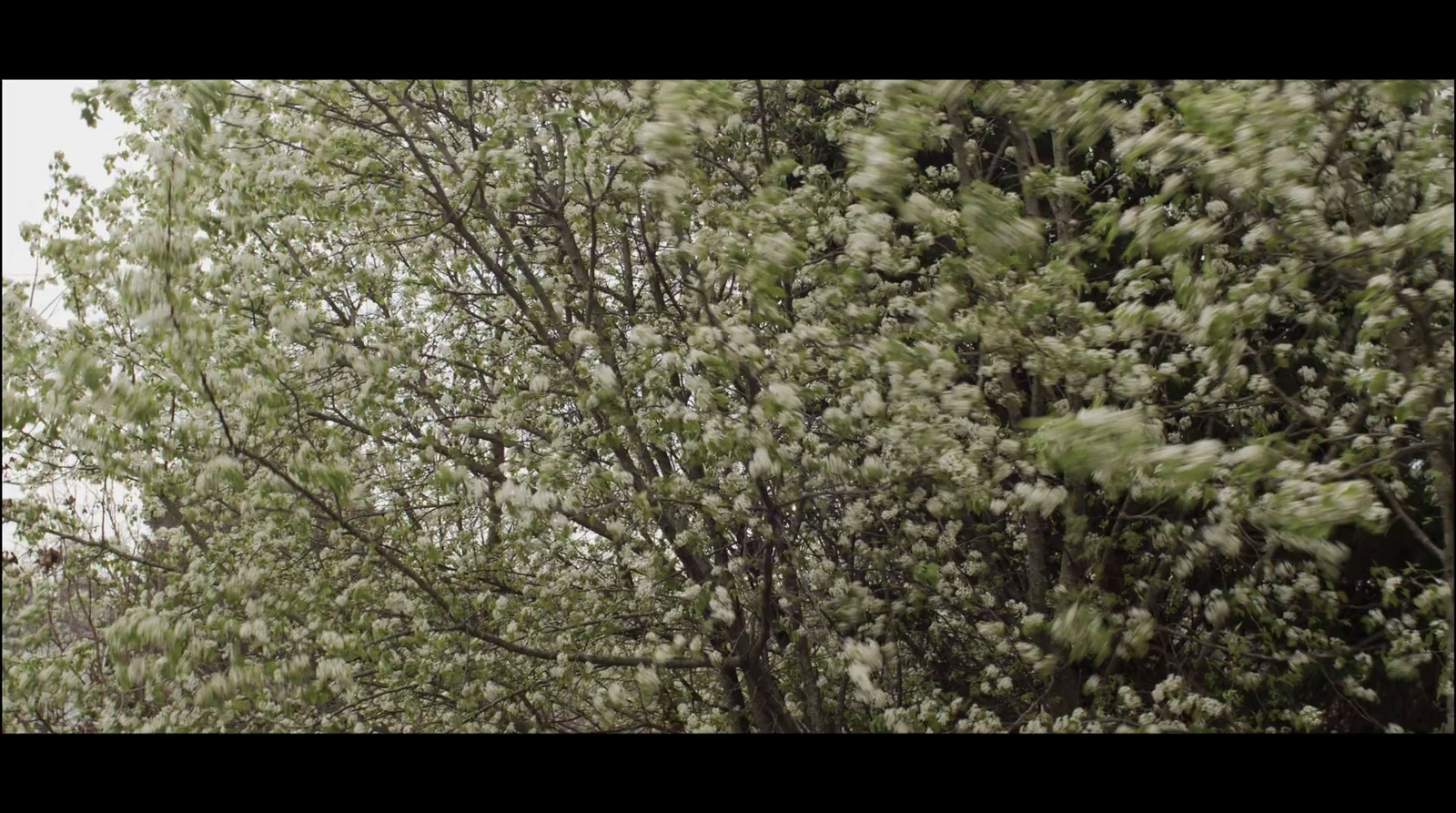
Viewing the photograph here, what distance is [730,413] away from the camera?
4.79 m

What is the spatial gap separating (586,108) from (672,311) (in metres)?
1.48

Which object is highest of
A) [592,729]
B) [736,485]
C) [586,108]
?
[586,108]

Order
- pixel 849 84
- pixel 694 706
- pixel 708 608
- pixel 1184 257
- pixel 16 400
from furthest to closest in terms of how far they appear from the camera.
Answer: pixel 694 706 < pixel 849 84 < pixel 708 608 < pixel 1184 257 < pixel 16 400

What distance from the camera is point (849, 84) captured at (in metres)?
5.57

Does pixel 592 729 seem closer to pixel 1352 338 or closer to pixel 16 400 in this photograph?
pixel 16 400

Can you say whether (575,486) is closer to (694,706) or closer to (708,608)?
(708,608)

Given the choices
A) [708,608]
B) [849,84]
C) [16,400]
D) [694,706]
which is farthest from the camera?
[694,706]

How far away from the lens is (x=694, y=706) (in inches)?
→ 234

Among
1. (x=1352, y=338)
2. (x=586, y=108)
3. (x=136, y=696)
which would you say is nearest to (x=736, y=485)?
(x=586, y=108)

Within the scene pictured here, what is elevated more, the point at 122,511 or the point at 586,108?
the point at 586,108

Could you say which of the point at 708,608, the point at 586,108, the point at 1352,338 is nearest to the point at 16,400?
the point at 586,108

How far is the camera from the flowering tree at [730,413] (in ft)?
11.4

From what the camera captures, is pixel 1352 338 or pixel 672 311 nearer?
pixel 1352 338

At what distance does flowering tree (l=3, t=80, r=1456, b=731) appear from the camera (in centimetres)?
349
